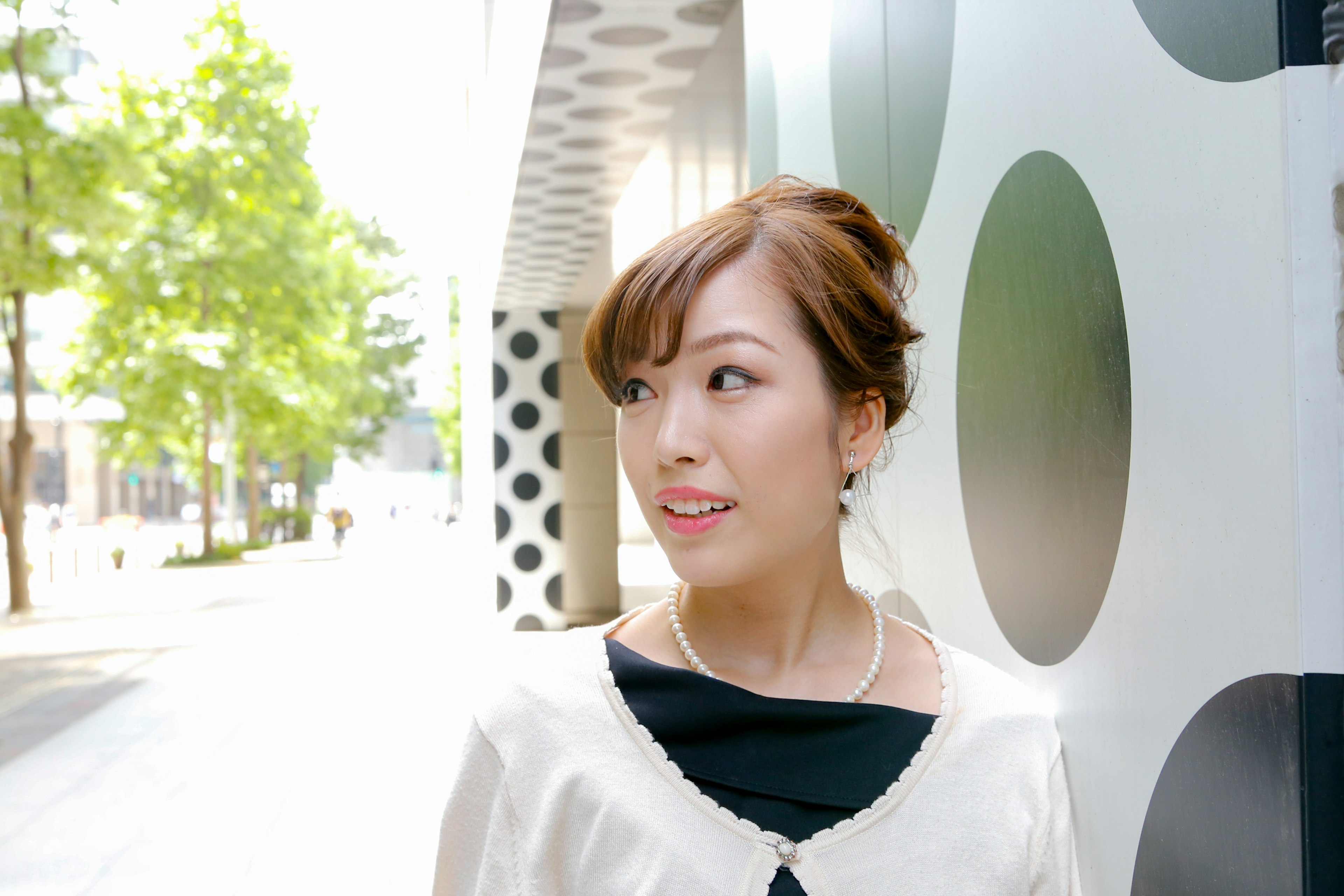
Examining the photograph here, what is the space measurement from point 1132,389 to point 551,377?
12.4 meters

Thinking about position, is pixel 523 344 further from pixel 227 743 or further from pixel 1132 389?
pixel 1132 389

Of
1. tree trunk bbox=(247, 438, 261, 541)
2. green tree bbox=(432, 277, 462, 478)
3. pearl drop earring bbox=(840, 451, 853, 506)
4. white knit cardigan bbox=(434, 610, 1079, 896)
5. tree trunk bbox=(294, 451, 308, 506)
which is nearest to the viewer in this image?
white knit cardigan bbox=(434, 610, 1079, 896)

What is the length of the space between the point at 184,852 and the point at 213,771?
171 cm

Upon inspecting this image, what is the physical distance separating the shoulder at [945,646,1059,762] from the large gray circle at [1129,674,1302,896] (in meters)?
0.23

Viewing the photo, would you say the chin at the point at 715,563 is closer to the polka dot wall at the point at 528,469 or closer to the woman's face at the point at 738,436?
the woman's face at the point at 738,436

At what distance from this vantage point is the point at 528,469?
518 inches

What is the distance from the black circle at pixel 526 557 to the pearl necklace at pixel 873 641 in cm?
1165

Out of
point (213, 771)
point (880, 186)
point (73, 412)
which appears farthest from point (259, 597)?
point (880, 186)

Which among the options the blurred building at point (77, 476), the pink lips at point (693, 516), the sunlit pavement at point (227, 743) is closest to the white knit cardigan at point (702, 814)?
the pink lips at point (693, 516)

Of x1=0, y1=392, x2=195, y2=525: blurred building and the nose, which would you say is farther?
x1=0, y1=392, x2=195, y2=525: blurred building

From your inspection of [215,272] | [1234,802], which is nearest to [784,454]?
[1234,802]

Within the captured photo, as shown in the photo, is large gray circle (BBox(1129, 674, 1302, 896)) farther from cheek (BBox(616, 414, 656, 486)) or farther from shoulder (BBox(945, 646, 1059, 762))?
cheek (BBox(616, 414, 656, 486))

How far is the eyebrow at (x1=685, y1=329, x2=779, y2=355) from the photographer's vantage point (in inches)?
→ 48.8

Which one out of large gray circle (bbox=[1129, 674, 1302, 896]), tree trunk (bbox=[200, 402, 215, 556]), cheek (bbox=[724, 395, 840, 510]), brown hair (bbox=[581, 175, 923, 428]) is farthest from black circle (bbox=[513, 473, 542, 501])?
large gray circle (bbox=[1129, 674, 1302, 896])
